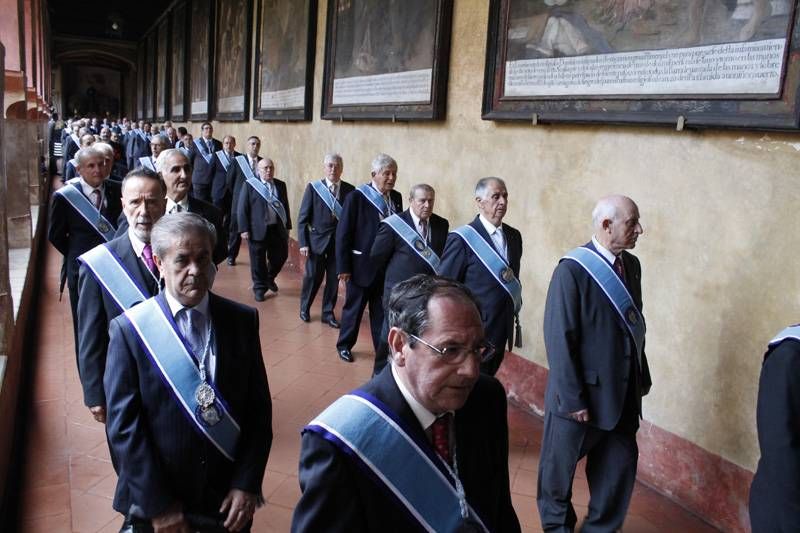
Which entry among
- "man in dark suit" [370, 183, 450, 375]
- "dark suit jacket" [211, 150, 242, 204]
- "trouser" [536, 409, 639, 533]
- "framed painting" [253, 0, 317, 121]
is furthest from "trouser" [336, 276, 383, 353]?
"dark suit jacket" [211, 150, 242, 204]

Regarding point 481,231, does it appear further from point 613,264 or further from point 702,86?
point 702,86

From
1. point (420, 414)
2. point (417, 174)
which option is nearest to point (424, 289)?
point (420, 414)

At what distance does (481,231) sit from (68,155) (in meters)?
11.1

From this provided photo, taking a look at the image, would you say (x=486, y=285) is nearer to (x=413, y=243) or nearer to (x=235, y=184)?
(x=413, y=243)

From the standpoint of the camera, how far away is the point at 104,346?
9.90ft

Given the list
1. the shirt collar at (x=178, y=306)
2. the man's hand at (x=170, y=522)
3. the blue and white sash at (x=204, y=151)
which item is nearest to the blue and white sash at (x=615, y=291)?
the shirt collar at (x=178, y=306)

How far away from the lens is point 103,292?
3.01 m

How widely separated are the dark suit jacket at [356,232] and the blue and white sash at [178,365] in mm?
3731

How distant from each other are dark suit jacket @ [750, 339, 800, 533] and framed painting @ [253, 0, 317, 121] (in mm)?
8018

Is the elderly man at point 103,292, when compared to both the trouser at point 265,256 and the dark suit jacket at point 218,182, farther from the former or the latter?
the dark suit jacket at point 218,182

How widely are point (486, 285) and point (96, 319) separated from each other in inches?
88.6

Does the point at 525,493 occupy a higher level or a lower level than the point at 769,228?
lower

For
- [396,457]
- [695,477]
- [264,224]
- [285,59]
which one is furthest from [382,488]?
[285,59]

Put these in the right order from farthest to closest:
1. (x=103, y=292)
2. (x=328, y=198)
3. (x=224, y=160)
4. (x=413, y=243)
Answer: (x=224, y=160) → (x=328, y=198) → (x=413, y=243) → (x=103, y=292)
